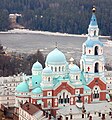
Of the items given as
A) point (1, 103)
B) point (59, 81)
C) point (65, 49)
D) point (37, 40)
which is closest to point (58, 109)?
point (59, 81)

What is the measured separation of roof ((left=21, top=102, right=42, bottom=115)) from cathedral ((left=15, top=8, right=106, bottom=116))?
565 millimetres

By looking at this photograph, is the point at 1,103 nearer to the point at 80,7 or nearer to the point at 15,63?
the point at 15,63

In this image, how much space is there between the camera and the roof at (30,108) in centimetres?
1986

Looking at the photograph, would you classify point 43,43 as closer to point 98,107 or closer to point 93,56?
point 93,56

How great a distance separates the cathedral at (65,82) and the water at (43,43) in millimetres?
13265

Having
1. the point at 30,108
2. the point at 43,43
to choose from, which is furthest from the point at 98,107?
the point at 43,43

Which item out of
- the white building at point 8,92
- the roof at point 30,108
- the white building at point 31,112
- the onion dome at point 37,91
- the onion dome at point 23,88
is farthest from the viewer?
the white building at point 8,92

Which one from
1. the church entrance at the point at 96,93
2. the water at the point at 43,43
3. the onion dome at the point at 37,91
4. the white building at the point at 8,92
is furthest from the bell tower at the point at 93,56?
the water at the point at 43,43

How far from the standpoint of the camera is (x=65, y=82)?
21.1 meters

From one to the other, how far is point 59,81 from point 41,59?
1000cm

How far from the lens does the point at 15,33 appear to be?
5747 centimetres

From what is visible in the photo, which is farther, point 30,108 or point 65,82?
point 65,82

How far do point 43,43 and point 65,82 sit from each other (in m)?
25.4

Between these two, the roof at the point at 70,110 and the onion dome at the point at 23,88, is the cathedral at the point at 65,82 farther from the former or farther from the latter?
the roof at the point at 70,110
